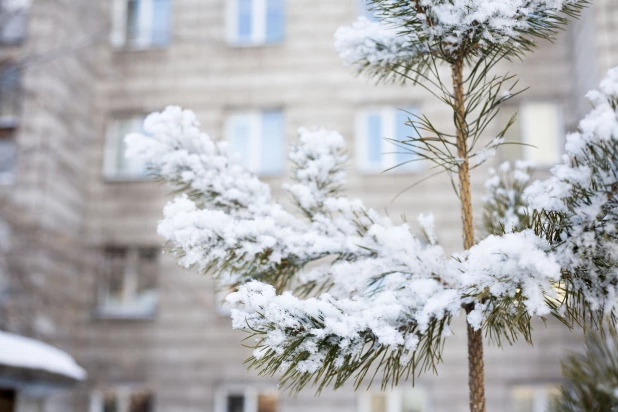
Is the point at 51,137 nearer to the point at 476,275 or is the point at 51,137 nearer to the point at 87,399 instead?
the point at 87,399

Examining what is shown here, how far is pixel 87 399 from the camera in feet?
34.7

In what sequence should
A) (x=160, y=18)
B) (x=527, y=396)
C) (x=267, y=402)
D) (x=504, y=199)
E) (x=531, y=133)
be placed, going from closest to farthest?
(x=504, y=199) < (x=527, y=396) < (x=267, y=402) < (x=531, y=133) < (x=160, y=18)

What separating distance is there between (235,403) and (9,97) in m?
5.45

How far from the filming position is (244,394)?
1025 centimetres

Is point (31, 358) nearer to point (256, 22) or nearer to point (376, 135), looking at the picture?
point (376, 135)

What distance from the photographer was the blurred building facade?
9.81 metres

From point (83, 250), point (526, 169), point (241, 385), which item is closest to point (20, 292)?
point (83, 250)

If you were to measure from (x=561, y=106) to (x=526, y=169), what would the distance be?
8.78 meters

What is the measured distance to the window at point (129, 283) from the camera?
10.8 metres

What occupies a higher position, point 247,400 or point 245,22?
point 245,22

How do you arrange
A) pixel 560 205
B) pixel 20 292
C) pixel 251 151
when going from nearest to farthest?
pixel 560 205 → pixel 20 292 → pixel 251 151

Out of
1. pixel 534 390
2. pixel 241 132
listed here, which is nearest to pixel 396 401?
pixel 534 390

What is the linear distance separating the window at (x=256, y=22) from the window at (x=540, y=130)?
4006 millimetres

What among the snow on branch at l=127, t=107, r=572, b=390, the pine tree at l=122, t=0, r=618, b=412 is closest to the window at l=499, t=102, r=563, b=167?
the pine tree at l=122, t=0, r=618, b=412
